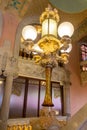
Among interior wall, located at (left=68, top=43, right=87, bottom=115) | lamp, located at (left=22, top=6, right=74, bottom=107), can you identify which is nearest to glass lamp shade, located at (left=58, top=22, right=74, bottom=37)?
lamp, located at (left=22, top=6, right=74, bottom=107)

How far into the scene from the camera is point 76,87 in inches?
225

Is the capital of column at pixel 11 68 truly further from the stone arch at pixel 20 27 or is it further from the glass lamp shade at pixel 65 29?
the glass lamp shade at pixel 65 29

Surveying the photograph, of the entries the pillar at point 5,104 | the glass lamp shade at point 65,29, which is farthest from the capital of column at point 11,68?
the glass lamp shade at point 65,29

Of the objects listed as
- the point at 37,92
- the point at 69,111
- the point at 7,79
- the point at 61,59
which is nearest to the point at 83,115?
the point at 61,59

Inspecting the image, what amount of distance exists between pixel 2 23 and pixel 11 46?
29.9 inches

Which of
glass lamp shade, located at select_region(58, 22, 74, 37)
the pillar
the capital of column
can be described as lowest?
the pillar

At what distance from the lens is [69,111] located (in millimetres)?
5176

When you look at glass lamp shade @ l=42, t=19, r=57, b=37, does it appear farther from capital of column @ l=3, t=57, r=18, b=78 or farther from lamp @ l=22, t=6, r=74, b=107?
capital of column @ l=3, t=57, r=18, b=78

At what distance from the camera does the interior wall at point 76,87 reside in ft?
18.0

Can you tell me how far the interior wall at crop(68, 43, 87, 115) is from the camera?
549 cm

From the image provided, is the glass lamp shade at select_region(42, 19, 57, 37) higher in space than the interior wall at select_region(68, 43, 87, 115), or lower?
higher

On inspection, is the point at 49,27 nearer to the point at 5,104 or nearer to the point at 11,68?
the point at 11,68

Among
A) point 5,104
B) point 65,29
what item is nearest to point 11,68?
point 5,104

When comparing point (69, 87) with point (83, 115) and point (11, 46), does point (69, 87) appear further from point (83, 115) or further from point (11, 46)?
point (83, 115)
